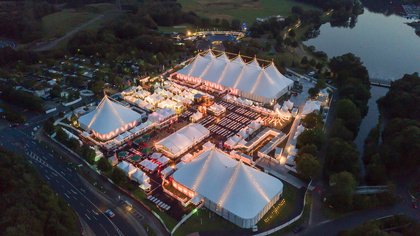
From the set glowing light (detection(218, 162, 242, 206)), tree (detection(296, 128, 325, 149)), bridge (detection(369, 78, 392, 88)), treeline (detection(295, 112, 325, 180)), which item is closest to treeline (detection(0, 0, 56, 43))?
treeline (detection(295, 112, 325, 180))

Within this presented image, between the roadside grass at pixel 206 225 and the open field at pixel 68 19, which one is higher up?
the open field at pixel 68 19

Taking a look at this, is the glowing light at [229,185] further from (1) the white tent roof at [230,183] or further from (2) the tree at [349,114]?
(2) the tree at [349,114]

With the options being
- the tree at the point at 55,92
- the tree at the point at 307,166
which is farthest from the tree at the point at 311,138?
the tree at the point at 55,92

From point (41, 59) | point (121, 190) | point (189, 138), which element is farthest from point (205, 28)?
point (121, 190)

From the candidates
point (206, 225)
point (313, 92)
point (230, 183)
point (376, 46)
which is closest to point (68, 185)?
point (206, 225)

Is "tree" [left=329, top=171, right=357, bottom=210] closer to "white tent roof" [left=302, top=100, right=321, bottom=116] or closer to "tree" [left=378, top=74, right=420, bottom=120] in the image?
"white tent roof" [left=302, top=100, right=321, bottom=116]

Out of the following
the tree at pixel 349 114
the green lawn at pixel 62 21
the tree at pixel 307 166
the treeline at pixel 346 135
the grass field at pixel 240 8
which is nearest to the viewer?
the treeline at pixel 346 135
